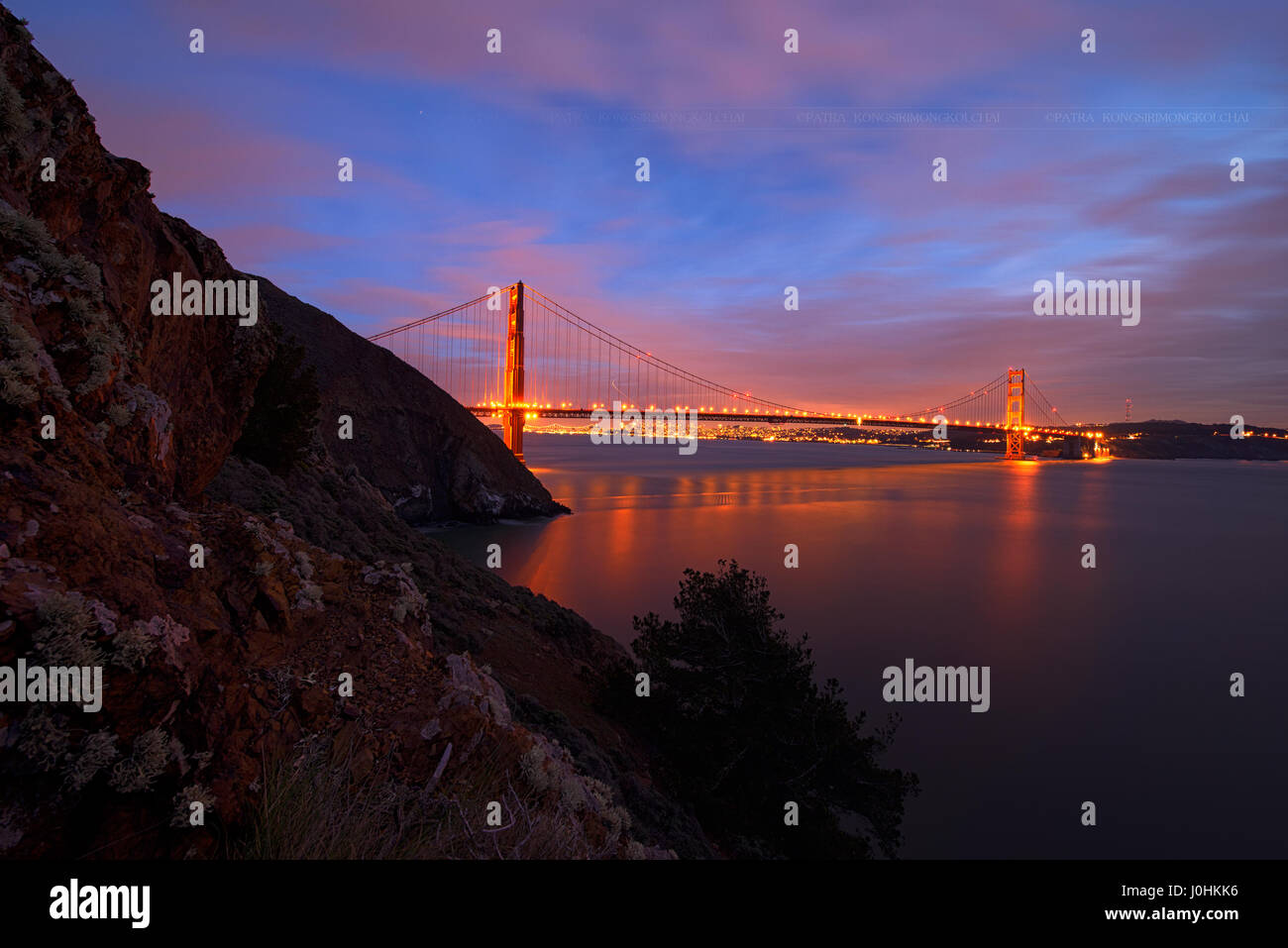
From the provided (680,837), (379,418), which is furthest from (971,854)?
(379,418)

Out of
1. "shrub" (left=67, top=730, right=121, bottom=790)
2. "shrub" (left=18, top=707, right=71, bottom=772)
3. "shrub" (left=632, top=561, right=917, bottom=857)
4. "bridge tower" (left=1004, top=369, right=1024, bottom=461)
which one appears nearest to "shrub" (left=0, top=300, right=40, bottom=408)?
"shrub" (left=18, top=707, right=71, bottom=772)

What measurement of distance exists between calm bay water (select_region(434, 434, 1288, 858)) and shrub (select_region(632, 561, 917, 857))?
66.1 inches

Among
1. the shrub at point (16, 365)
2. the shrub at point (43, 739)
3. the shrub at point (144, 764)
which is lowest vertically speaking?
the shrub at point (144, 764)

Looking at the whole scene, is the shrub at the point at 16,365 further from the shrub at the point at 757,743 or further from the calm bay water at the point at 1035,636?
the calm bay water at the point at 1035,636

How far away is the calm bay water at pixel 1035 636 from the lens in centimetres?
825

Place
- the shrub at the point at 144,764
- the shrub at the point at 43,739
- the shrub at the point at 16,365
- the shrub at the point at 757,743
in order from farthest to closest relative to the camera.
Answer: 1. the shrub at the point at 757,743
2. the shrub at the point at 16,365
3. the shrub at the point at 144,764
4. the shrub at the point at 43,739

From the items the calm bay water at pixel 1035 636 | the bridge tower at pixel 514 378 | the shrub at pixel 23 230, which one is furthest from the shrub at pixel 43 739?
the bridge tower at pixel 514 378

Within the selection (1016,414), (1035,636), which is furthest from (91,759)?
(1016,414)

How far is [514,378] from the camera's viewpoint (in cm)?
5472

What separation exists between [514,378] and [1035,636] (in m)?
46.5

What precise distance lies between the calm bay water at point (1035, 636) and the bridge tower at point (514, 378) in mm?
15738

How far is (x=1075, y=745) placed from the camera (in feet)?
32.2

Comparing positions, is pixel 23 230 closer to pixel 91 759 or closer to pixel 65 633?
pixel 65 633
